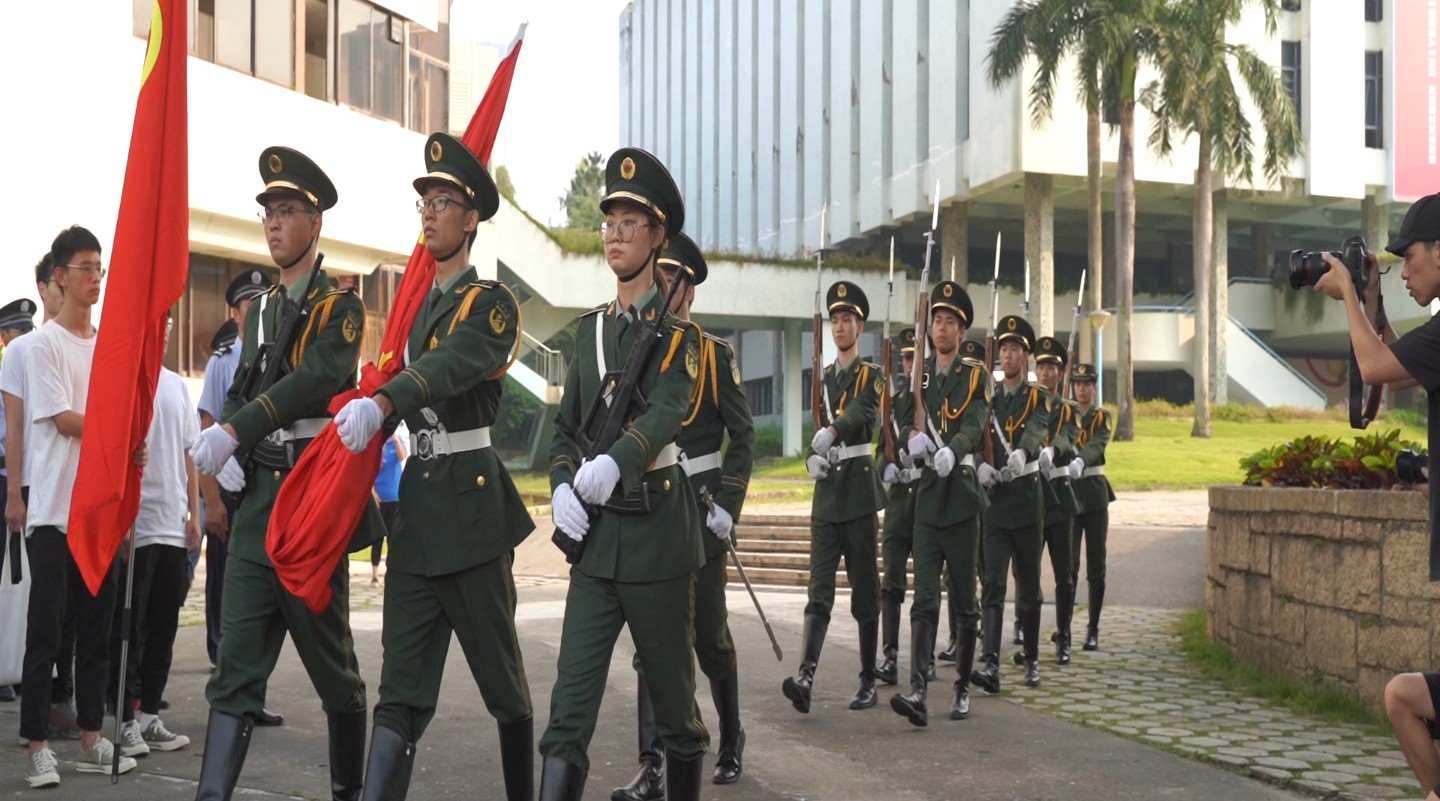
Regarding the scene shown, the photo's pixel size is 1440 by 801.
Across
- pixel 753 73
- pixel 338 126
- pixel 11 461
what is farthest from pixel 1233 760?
pixel 753 73

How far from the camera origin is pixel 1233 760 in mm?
7496

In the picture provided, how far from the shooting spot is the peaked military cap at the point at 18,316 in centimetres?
880

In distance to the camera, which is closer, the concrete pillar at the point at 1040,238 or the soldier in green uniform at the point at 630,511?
the soldier in green uniform at the point at 630,511

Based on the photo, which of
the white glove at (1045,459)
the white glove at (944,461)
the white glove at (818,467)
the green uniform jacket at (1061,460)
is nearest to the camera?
the white glove at (944,461)

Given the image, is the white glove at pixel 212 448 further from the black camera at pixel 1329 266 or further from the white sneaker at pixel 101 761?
the black camera at pixel 1329 266

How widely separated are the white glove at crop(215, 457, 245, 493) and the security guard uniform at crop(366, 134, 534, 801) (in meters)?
0.65

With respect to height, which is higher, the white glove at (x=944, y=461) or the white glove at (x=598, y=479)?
the white glove at (x=598, y=479)

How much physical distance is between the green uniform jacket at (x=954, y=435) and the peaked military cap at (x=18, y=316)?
16.4 ft

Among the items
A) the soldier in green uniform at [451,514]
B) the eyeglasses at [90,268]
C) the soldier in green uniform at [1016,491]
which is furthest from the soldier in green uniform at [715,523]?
the soldier in green uniform at [1016,491]

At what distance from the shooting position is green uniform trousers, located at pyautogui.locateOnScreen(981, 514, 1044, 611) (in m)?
10.0

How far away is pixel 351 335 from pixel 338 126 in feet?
66.6

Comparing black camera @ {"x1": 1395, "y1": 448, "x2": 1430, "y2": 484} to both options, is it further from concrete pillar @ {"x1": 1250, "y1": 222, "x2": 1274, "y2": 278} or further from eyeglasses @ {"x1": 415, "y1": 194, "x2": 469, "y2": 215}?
concrete pillar @ {"x1": 1250, "y1": 222, "x2": 1274, "y2": 278}

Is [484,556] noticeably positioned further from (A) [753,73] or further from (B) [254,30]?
(A) [753,73]

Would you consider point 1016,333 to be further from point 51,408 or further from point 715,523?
point 51,408
